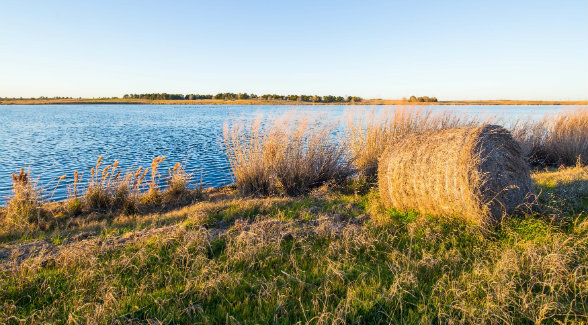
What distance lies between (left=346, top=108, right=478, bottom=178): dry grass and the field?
2.81 meters

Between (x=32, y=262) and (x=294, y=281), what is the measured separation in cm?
349

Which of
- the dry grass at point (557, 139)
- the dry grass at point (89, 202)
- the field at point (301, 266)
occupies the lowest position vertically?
the dry grass at point (89, 202)

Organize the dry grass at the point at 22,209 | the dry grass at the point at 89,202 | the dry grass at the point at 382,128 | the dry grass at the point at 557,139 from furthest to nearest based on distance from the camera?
the dry grass at the point at 557,139, the dry grass at the point at 382,128, the dry grass at the point at 89,202, the dry grass at the point at 22,209

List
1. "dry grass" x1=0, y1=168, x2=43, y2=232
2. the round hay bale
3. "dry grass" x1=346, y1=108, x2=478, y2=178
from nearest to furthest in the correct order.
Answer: the round hay bale, "dry grass" x1=0, y1=168, x2=43, y2=232, "dry grass" x1=346, y1=108, x2=478, y2=178

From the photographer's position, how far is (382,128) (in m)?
10.6

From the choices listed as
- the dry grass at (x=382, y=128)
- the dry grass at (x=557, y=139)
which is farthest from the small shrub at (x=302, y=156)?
the dry grass at (x=557, y=139)

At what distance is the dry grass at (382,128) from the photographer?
10.1 meters

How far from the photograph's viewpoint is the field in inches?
126

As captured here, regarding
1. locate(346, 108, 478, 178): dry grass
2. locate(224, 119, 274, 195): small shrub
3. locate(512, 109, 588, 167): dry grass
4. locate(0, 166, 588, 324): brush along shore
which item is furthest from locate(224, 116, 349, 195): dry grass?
locate(512, 109, 588, 167): dry grass

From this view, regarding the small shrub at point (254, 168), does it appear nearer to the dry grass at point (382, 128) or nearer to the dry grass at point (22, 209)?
the dry grass at point (382, 128)

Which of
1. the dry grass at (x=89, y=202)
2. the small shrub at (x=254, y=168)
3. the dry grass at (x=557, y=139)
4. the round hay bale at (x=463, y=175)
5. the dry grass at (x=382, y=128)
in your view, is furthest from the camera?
the dry grass at (x=557, y=139)

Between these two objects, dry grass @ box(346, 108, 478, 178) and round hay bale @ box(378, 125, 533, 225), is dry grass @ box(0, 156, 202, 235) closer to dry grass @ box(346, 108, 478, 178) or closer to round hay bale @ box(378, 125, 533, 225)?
dry grass @ box(346, 108, 478, 178)

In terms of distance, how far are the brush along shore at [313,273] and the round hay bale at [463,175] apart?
30cm

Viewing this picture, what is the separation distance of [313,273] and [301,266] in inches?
10.0
